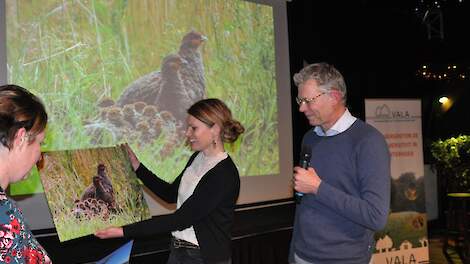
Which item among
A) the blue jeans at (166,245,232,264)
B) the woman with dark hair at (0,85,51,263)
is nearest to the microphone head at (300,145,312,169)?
the blue jeans at (166,245,232,264)

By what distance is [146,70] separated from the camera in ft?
13.3

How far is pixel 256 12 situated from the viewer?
15.9 feet

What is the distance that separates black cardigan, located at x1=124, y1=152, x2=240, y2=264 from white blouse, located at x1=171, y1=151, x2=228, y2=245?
34mm

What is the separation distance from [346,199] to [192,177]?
75 centimetres

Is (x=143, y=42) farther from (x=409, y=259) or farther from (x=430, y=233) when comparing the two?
(x=430, y=233)

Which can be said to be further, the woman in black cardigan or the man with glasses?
the woman in black cardigan

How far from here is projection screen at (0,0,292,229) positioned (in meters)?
3.45

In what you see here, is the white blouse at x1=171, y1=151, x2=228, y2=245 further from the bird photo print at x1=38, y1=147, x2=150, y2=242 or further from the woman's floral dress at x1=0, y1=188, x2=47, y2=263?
the woman's floral dress at x1=0, y1=188, x2=47, y2=263

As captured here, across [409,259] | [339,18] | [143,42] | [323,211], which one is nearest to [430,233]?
[409,259]

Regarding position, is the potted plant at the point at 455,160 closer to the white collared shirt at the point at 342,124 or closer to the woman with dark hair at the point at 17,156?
the white collared shirt at the point at 342,124

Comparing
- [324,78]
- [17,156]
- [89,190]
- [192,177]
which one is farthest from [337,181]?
[17,156]

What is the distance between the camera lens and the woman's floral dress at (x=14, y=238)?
1188 mm

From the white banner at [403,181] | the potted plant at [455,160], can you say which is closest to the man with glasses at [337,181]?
the white banner at [403,181]

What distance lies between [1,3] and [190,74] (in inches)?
62.9
